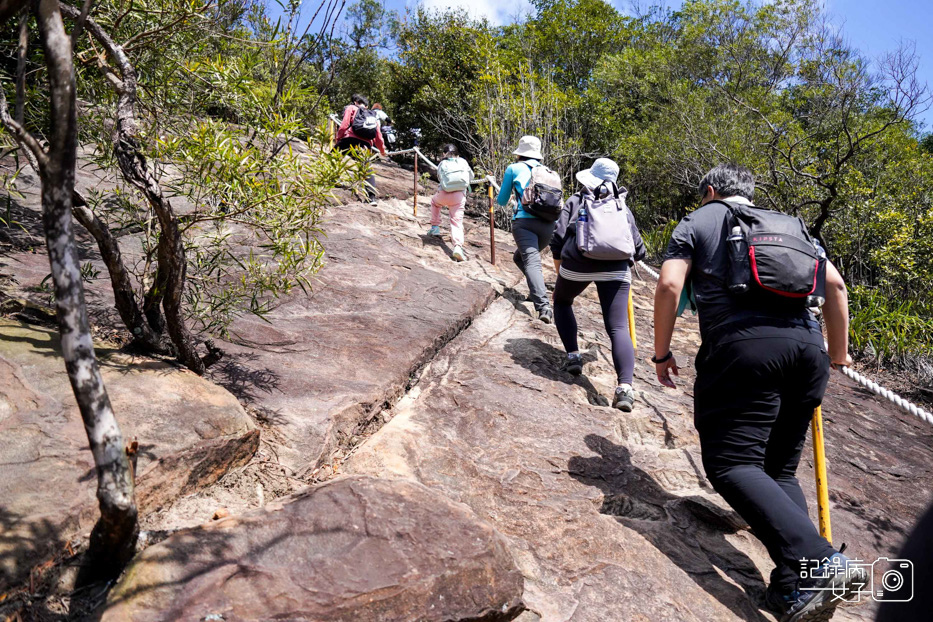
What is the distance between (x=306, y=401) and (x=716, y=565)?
223cm

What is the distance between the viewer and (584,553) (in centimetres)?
298

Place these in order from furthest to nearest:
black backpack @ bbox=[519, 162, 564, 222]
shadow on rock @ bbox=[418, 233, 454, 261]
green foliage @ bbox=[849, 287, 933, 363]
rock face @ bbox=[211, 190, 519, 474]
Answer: shadow on rock @ bbox=[418, 233, 454, 261] → green foliage @ bbox=[849, 287, 933, 363] → black backpack @ bbox=[519, 162, 564, 222] → rock face @ bbox=[211, 190, 519, 474]

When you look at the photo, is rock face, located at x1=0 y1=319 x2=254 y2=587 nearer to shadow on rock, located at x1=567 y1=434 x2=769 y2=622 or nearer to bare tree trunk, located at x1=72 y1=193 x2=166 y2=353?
bare tree trunk, located at x1=72 y1=193 x2=166 y2=353

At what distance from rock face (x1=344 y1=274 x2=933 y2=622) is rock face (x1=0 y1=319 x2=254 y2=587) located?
32.3 inches

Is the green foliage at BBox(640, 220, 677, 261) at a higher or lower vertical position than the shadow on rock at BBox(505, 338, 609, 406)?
higher

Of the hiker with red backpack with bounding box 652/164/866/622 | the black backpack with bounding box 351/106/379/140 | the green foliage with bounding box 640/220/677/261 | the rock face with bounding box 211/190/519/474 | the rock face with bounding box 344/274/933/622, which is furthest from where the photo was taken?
the green foliage with bounding box 640/220/677/261

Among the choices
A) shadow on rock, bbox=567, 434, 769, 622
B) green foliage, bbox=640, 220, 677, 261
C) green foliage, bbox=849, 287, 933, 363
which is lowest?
shadow on rock, bbox=567, 434, 769, 622

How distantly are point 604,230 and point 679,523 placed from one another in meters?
2.01

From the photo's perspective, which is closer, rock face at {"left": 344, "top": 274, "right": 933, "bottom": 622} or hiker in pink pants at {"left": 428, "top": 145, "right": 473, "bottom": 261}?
rock face at {"left": 344, "top": 274, "right": 933, "bottom": 622}

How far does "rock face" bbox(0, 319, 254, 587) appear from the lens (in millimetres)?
2227

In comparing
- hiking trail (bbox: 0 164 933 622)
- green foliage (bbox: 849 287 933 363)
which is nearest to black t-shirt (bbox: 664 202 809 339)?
hiking trail (bbox: 0 164 933 622)

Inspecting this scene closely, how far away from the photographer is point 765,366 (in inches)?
109

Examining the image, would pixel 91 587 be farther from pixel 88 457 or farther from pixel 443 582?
pixel 443 582

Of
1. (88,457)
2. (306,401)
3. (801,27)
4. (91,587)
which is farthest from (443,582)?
(801,27)
